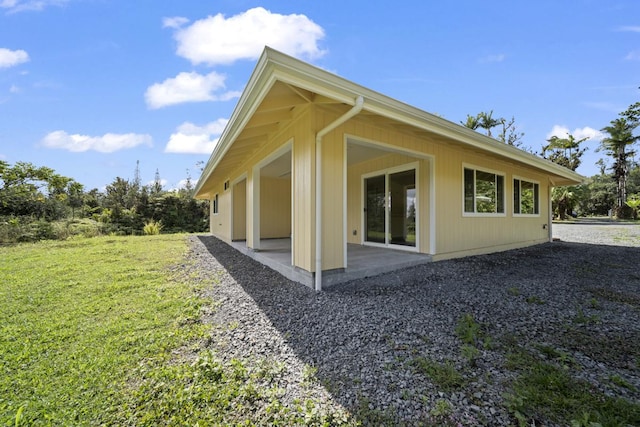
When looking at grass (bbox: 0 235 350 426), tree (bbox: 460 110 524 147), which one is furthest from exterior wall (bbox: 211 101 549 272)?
tree (bbox: 460 110 524 147)

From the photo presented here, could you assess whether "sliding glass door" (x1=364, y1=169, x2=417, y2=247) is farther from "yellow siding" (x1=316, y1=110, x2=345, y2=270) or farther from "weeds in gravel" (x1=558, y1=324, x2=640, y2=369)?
"weeds in gravel" (x1=558, y1=324, x2=640, y2=369)

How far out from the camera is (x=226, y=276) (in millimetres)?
4793

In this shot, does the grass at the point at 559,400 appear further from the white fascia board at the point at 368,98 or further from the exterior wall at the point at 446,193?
the white fascia board at the point at 368,98

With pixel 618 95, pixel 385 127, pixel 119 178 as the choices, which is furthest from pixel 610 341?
pixel 119 178

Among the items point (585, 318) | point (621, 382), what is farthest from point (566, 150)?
point (621, 382)

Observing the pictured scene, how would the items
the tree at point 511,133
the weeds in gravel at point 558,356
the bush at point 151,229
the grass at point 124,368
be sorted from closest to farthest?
the grass at point 124,368, the weeds in gravel at point 558,356, the bush at point 151,229, the tree at point 511,133

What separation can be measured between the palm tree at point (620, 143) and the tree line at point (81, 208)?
30.5 meters

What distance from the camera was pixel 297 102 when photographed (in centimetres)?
365

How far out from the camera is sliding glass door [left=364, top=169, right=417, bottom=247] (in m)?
5.82

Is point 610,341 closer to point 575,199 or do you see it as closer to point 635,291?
point 635,291

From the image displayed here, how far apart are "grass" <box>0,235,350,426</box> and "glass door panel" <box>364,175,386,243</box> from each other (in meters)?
4.23

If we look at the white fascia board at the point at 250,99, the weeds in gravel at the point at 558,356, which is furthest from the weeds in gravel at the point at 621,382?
the white fascia board at the point at 250,99

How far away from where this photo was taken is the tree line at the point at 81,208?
1120 centimetres

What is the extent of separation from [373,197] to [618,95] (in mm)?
12772
